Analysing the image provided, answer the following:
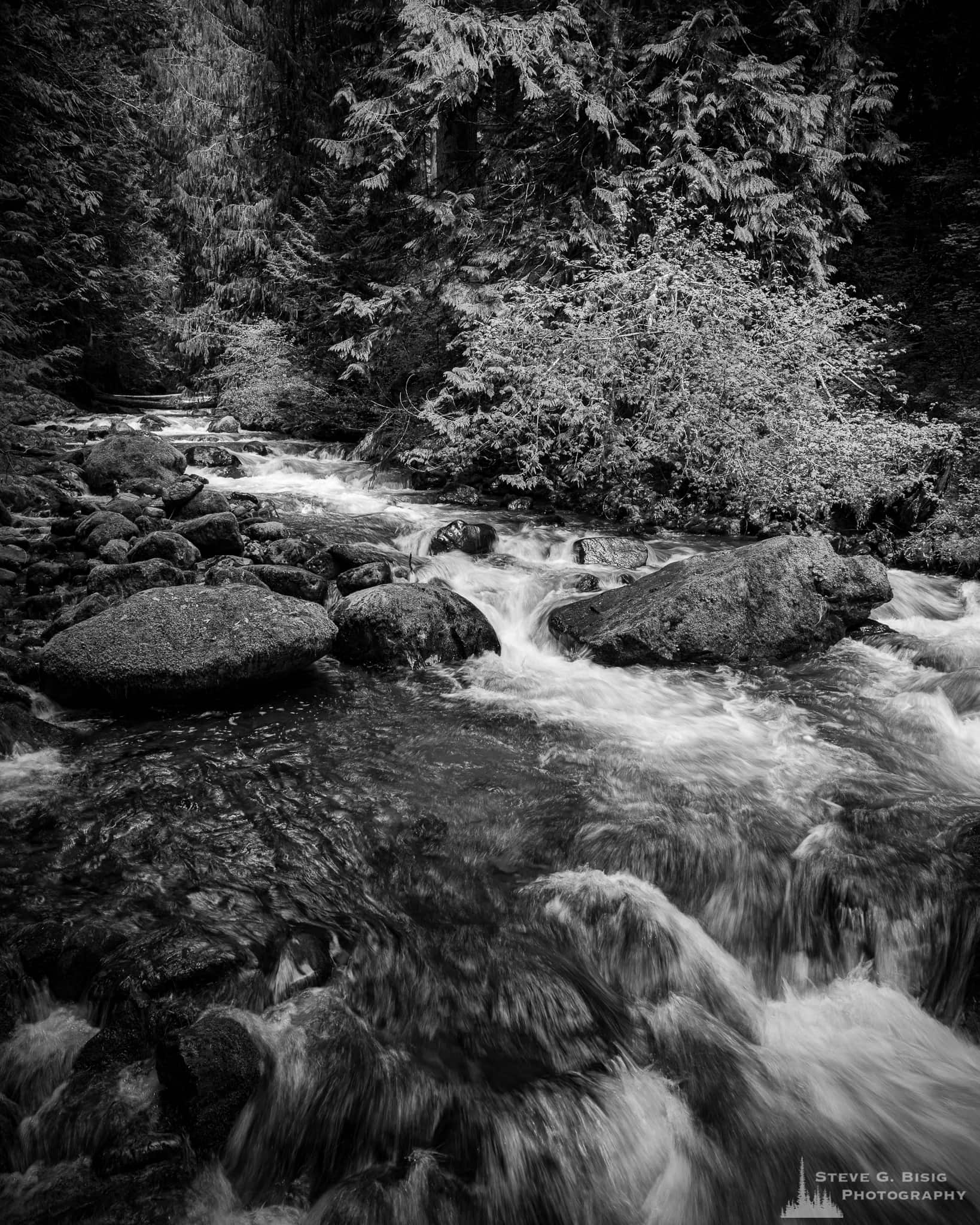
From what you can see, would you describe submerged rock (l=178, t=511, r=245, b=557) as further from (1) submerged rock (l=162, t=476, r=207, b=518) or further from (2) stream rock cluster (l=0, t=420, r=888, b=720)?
(1) submerged rock (l=162, t=476, r=207, b=518)

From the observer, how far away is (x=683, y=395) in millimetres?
10250

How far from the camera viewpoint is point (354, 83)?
14.0 meters

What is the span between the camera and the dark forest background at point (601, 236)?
10148 millimetres

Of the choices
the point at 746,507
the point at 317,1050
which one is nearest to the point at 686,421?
the point at 746,507

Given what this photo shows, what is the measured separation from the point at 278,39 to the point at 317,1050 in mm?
21227

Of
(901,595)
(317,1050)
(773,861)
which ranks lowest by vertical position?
(317,1050)

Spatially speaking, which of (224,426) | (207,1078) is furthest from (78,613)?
(224,426)

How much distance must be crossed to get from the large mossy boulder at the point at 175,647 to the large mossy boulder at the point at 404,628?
2.55 ft

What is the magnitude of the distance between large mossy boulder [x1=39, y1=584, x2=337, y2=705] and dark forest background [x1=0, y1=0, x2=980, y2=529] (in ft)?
8.80

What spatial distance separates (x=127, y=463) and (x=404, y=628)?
8002mm

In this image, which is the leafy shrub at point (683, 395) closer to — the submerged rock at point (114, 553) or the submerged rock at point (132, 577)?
the submerged rock at point (114, 553)

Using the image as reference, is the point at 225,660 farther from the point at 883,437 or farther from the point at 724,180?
the point at 724,180

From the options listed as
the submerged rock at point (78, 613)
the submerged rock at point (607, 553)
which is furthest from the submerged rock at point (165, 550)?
the submerged rock at point (607, 553)

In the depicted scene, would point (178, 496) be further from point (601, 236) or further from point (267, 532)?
point (601, 236)
